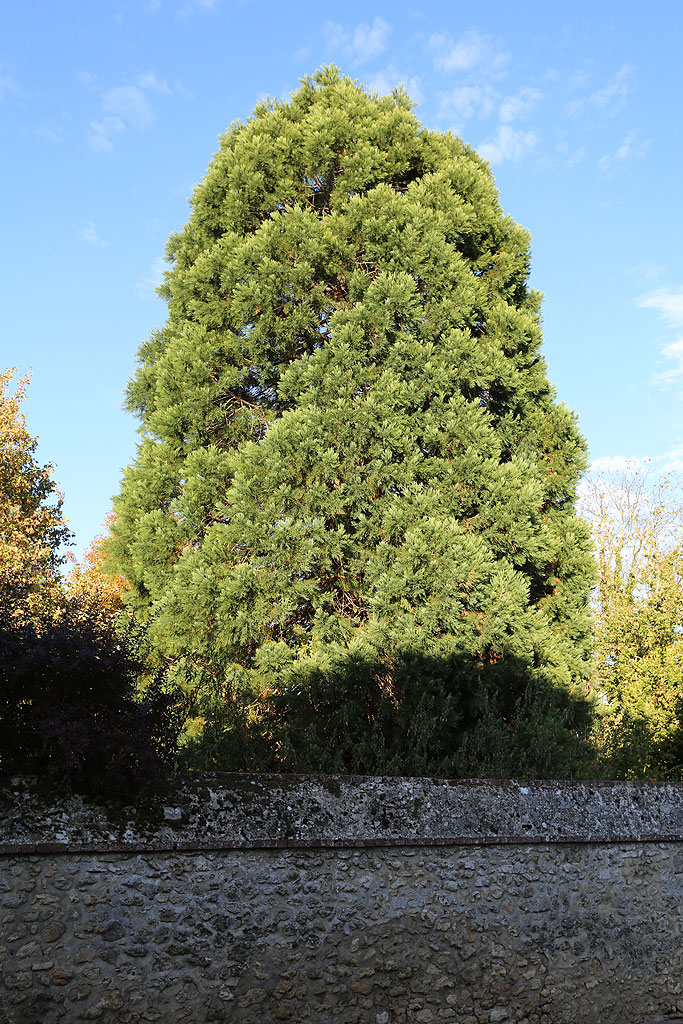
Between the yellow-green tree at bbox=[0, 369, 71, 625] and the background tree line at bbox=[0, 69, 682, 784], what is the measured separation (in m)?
2.98

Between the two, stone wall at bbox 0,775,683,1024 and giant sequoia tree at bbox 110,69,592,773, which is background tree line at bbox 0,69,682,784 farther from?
stone wall at bbox 0,775,683,1024

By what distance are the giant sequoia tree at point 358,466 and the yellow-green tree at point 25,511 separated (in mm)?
5517

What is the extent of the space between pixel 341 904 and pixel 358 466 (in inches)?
248

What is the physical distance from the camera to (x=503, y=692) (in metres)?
10.3

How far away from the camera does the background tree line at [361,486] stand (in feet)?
32.2

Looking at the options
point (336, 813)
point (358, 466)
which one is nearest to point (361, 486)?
point (358, 466)

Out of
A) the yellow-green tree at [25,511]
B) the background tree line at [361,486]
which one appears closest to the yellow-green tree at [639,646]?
the background tree line at [361,486]

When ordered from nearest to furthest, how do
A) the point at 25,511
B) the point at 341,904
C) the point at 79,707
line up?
the point at 79,707 < the point at 341,904 < the point at 25,511

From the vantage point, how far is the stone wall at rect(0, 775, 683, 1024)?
16.6 ft

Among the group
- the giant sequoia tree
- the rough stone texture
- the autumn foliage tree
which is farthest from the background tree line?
the autumn foliage tree

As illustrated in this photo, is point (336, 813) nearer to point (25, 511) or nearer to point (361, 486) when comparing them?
point (361, 486)

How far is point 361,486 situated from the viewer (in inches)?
427

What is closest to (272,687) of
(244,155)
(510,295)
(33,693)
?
(33,693)

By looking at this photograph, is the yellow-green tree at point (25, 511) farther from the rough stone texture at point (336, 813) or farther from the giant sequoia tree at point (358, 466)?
the rough stone texture at point (336, 813)
